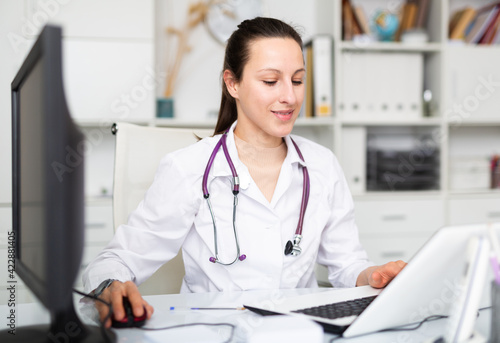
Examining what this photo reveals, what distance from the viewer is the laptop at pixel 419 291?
24.8 inches

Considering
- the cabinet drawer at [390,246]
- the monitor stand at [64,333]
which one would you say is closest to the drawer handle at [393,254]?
the cabinet drawer at [390,246]

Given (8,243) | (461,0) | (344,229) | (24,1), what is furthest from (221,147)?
(461,0)

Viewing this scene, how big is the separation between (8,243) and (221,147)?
0.65 m

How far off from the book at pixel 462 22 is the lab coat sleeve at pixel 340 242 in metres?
1.89

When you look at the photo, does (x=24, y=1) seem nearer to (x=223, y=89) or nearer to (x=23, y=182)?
(x=223, y=89)

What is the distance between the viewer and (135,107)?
2496 millimetres

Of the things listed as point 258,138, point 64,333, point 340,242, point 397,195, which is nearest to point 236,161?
point 258,138

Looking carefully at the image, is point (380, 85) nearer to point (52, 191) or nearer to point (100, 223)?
point (100, 223)

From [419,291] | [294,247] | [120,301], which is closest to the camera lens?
[419,291]

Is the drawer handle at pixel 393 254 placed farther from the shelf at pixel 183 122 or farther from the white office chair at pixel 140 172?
the white office chair at pixel 140 172

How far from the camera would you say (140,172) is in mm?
1409

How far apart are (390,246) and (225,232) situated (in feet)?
5.38

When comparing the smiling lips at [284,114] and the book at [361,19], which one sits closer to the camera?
the smiling lips at [284,114]

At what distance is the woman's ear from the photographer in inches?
55.2
